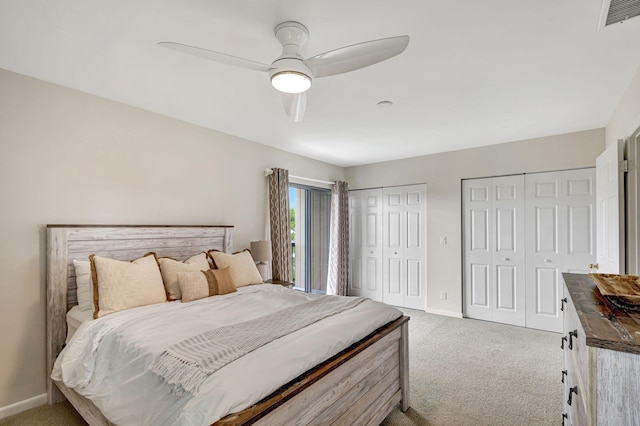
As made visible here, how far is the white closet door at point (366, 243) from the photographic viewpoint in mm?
5625

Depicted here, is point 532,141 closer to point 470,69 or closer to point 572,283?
point 470,69

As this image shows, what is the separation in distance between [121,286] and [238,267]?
108cm

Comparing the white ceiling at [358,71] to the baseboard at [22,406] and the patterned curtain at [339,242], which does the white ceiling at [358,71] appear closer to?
the patterned curtain at [339,242]

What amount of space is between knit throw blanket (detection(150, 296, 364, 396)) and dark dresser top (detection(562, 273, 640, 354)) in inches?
53.3

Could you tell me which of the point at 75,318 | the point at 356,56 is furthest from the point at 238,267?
the point at 356,56

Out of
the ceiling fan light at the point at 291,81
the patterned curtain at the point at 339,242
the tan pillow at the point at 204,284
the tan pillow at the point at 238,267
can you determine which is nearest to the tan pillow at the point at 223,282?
the tan pillow at the point at 204,284

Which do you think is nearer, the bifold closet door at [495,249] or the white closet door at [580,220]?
the white closet door at [580,220]

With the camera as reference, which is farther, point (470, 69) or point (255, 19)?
point (470, 69)

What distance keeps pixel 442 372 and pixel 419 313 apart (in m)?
1.98

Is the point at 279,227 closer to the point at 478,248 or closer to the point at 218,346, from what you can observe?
the point at 218,346

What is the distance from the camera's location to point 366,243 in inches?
228

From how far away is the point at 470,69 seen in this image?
2268 mm

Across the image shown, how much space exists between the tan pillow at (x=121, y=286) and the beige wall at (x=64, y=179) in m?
0.56

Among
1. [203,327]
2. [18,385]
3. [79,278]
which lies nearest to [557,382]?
[203,327]
